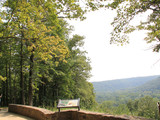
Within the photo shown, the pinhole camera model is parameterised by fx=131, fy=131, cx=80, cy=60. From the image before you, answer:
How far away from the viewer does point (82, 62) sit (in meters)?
18.0

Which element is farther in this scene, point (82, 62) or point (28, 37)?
point (82, 62)

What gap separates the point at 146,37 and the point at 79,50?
1001 cm

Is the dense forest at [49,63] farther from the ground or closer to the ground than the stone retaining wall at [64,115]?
farther from the ground

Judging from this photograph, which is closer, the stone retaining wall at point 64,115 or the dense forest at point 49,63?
the stone retaining wall at point 64,115

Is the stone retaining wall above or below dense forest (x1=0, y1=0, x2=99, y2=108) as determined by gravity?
below

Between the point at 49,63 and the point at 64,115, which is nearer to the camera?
the point at 64,115

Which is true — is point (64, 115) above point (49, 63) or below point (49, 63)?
below

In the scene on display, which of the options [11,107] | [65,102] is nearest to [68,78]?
[11,107]

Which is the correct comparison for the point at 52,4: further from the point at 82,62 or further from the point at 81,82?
the point at 81,82

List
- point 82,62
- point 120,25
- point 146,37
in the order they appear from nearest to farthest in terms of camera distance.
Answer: point 120,25 < point 146,37 < point 82,62

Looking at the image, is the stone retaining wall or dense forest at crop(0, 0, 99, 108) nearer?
the stone retaining wall

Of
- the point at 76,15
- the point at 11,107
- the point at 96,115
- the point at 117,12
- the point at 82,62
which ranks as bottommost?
the point at 11,107

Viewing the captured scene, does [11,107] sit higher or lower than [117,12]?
lower

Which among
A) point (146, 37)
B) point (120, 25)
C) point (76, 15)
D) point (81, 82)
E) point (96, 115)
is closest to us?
point (96, 115)
